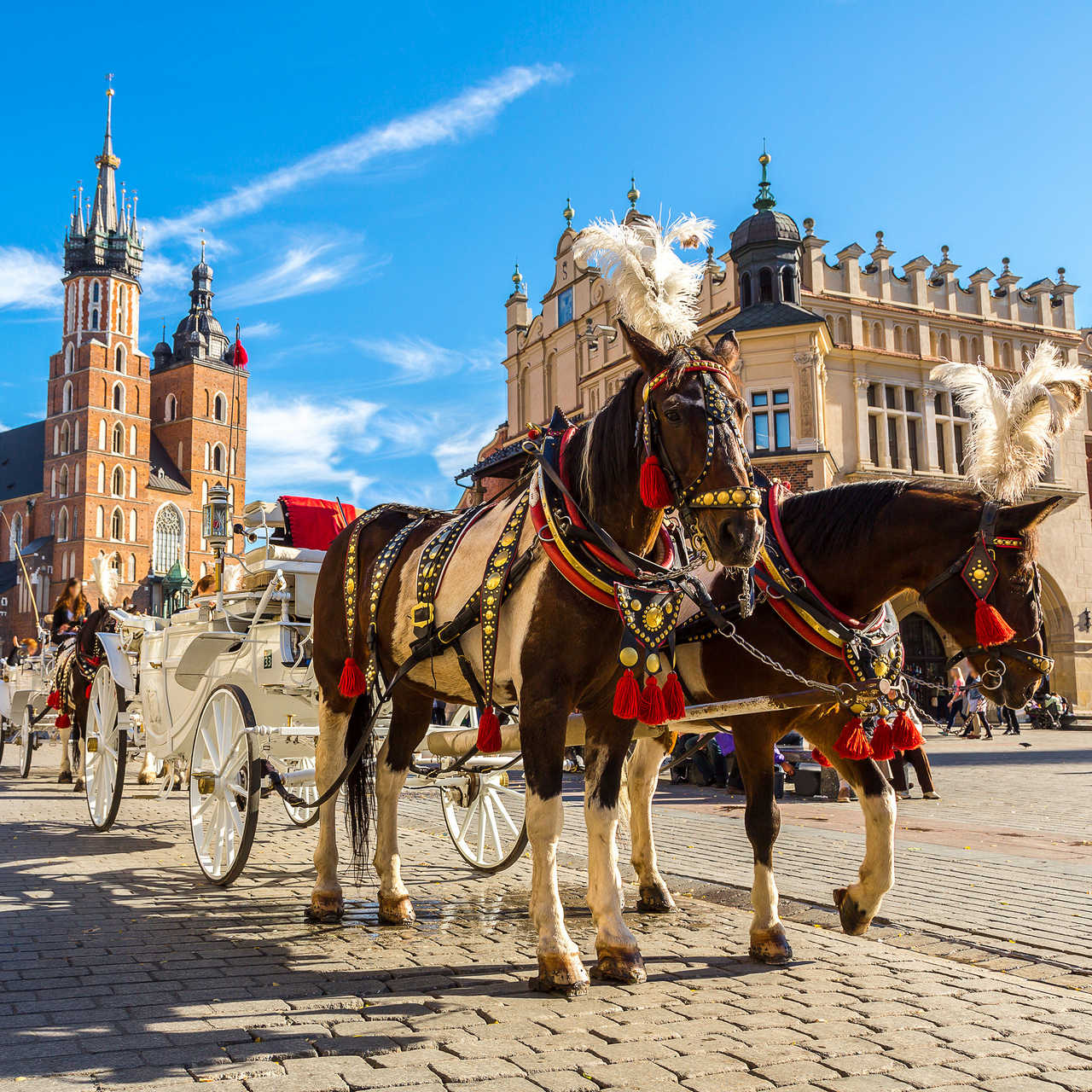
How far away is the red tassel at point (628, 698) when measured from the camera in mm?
3689

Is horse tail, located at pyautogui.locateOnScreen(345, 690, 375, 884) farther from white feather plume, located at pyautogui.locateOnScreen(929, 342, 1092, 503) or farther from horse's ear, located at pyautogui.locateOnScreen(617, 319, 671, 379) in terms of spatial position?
white feather plume, located at pyautogui.locateOnScreen(929, 342, 1092, 503)

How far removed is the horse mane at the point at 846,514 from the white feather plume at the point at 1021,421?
0.22 m

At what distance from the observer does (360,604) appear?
213 inches

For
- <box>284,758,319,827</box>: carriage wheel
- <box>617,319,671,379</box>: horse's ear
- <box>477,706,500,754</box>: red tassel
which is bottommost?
<box>284,758,319,827</box>: carriage wheel

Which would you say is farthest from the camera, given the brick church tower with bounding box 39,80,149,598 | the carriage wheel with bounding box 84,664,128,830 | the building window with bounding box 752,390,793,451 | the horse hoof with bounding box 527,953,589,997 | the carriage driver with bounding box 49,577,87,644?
the brick church tower with bounding box 39,80,149,598

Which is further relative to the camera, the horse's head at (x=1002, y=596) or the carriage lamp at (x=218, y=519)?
the carriage lamp at (x=218, y=519)

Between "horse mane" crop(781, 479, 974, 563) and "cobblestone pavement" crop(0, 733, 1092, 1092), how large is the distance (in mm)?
1813

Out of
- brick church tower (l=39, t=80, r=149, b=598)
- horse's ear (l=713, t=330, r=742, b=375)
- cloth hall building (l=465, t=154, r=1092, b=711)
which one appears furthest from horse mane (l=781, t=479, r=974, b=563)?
brick church tower (l=39, t=80, r=149, b=598)

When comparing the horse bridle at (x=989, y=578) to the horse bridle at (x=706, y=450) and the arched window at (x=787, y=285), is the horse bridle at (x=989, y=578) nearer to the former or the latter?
the horse bridle at (x=706, y=450)

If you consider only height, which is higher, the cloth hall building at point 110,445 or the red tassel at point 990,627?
the cloth hall building at point 110,445

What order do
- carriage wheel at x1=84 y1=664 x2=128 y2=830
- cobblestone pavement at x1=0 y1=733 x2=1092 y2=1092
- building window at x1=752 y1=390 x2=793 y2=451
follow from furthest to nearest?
1. building window at x1=752 y1=390 x2=793 y2=451
2. carriage wheel at x1=84 y1=664 x2=128 y2=830
3. cobblestone pavement at x1=0 y1=733 x2=1092 y2=1092

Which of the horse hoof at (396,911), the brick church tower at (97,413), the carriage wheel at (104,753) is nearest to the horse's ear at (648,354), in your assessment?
the horse hoof at (396,911)

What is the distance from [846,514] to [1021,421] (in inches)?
38.8

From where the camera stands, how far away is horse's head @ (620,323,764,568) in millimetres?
3355
